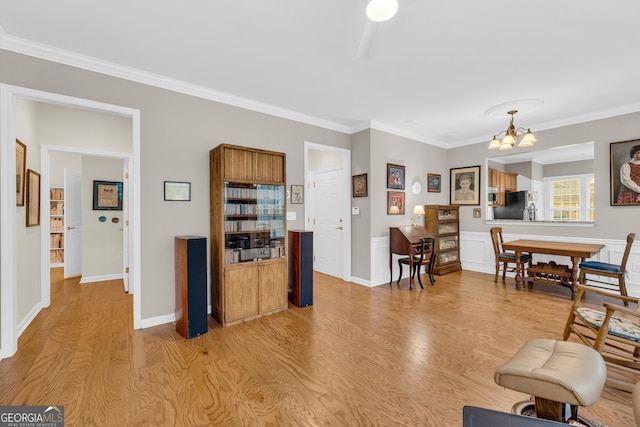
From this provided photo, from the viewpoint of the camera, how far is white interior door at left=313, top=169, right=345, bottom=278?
5.40m

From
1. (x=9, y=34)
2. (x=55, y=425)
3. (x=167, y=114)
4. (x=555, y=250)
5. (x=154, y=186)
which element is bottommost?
(x=55, y=425)

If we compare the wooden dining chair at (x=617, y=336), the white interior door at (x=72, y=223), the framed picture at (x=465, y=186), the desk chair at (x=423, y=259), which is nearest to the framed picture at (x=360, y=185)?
the desk chair at (x=423, y=259)

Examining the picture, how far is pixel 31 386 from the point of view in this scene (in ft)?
6.70

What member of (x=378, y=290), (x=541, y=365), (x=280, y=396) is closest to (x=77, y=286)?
(x=280, y=396)

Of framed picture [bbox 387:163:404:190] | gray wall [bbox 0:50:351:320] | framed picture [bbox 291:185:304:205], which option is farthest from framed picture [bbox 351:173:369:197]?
gray wall [bbox 0:50:351:320]

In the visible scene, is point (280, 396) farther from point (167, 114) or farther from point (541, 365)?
point (167, 114)

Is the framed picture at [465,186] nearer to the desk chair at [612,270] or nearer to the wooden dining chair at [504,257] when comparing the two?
the wooden dining chair at [504,257]

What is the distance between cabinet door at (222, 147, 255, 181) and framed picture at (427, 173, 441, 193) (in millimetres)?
4055

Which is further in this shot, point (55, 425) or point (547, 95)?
point (547, 95)

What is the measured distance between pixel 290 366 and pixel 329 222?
3.53m

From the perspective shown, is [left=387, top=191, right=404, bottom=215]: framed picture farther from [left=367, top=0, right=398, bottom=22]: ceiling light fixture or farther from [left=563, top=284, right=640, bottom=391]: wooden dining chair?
[left=367, top=0, right=398, bottom=22]: ceiling light fixture

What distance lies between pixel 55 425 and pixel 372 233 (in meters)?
4.11

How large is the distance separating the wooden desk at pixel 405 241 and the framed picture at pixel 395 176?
0.80 meters

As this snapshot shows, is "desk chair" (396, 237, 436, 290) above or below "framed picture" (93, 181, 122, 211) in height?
below
